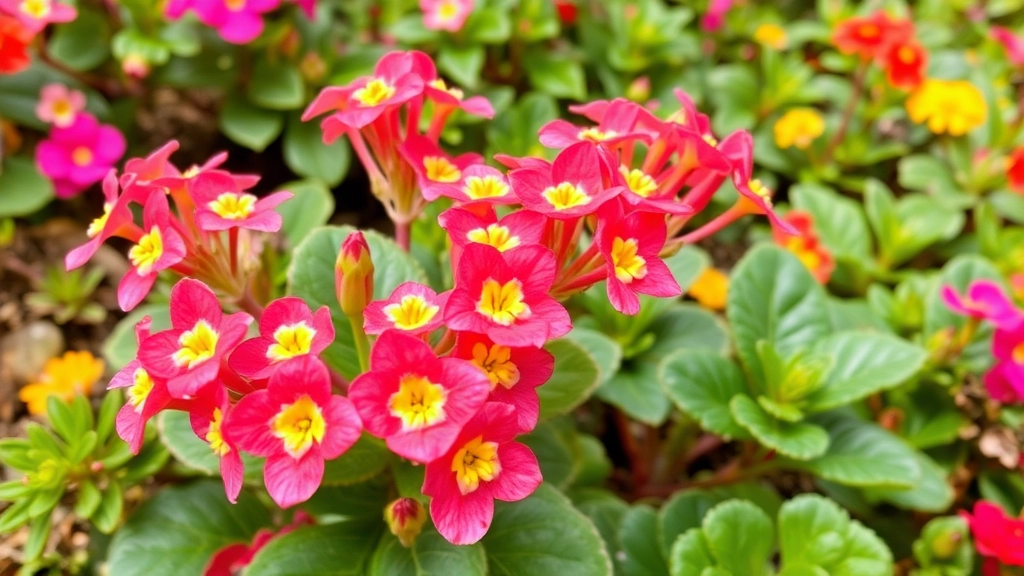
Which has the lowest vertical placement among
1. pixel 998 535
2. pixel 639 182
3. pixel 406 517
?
pixel 998 535

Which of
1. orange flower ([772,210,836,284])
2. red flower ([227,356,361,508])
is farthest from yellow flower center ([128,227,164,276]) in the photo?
orange flower ([772,210,836,284])

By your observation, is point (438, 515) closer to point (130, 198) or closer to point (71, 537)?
point (130, 198)

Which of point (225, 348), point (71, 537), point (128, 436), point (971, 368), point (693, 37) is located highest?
point (225, 348)

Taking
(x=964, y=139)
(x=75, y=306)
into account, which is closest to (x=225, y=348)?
(x=75, y=306)

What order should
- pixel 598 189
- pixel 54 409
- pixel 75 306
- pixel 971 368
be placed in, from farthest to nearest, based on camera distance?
pixel 75 306 < pixel 971 368 < pixel 54 409 < pixel 598 189

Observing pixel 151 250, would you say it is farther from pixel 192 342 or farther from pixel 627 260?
pixel 627 260

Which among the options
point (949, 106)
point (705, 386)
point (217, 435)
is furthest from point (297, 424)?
point (949, 106)
